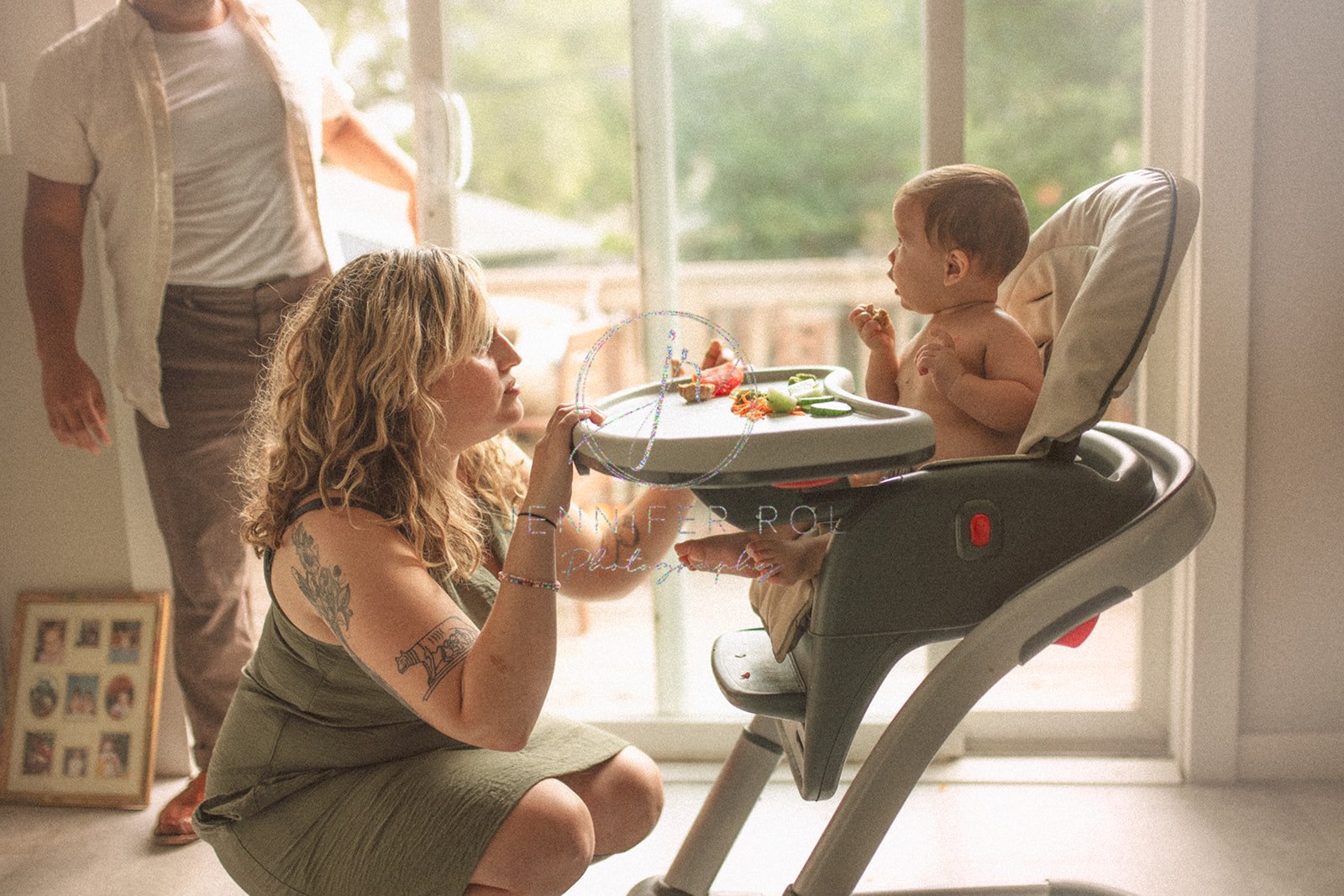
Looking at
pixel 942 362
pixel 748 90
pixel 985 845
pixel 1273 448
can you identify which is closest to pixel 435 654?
pixel 942 362

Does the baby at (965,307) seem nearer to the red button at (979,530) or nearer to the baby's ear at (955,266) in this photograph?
the baby's ear at (955,266)

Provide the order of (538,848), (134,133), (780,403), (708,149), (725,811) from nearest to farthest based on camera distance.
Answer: (780,403), (538,848), (725,811), (134,133), (708,149)

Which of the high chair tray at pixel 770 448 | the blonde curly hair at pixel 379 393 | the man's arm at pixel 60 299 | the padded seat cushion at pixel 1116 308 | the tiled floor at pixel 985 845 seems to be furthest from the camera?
the man's arm at pixel 60 299

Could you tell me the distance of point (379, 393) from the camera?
116 cm

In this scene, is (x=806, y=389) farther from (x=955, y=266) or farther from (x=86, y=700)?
(x=86, y=700)

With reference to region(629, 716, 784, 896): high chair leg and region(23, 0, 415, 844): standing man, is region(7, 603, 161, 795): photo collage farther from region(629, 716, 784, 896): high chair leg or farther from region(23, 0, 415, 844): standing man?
region(629, 716, 784, 896): high chair leg

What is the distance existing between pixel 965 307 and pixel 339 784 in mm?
867

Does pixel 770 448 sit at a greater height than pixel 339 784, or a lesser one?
greater

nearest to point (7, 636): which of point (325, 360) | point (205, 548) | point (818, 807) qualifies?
point (205, 548)

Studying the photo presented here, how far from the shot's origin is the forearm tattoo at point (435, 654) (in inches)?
42.7

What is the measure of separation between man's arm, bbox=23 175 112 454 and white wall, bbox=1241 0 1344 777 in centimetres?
191

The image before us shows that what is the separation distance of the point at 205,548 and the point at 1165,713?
173cm

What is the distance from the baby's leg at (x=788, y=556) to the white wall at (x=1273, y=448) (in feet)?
3.58

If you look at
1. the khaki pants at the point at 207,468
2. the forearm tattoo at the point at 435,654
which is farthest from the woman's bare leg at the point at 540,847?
the khaki pants at the point at 207,468
